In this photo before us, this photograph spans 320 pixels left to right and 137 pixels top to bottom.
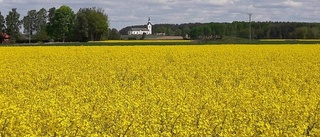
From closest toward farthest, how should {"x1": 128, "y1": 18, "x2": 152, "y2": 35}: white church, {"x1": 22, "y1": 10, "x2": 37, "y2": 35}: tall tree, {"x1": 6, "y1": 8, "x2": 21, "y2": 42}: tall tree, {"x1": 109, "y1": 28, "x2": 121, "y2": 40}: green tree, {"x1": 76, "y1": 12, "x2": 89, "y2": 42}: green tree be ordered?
{"x1": 76, "y1": 12, "x2": 89, "y2": 42}: green tree, {"x1": 109, "y1": 28, "x2": 121, "y2": 40}: green tree, {"x1": 6, "y1": 8, "x2": 21, "y2": 42}: tall tree, {"x1": 22, "y1": 10, "x2": 37, "y2": 35}: tall tree, {"x1": 128, "y1": 18, "x2": 152, "y2": 35}: white church

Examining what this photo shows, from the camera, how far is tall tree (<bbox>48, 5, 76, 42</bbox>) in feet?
334

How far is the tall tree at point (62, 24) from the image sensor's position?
10181cm

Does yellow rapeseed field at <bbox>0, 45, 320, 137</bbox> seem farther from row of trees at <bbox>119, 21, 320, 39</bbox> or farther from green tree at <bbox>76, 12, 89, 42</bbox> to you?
green tree at <bbox>76, 12, 89, 42</bbox>

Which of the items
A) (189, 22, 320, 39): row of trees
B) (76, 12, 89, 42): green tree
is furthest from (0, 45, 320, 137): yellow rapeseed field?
(76, 12, 89, 42): green tree

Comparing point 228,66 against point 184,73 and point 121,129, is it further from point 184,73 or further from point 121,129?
point 121,129

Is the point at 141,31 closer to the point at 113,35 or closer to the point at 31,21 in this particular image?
the point at 31,21

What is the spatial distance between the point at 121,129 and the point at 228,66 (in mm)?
12825

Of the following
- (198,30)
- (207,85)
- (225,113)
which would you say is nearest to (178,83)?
(207,85)

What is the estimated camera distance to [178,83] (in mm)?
15086

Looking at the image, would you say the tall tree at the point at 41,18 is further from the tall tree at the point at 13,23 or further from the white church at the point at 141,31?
the white church at the point at 141,31

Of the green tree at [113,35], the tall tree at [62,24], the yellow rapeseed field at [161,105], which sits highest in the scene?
the tall tree at [62,24]

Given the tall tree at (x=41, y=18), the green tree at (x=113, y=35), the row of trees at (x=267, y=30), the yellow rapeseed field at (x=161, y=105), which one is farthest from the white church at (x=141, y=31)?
the yellow rapeseed field at (x=161, y=105)

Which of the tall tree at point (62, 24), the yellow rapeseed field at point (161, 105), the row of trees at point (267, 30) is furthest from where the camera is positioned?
the tall tree at point (62, 24)

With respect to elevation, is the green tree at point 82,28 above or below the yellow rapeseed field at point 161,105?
above
